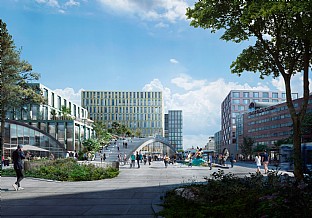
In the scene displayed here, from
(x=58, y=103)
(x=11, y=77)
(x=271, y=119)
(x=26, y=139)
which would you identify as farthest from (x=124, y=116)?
(x=11, y=77)

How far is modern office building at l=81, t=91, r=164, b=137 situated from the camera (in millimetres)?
164250

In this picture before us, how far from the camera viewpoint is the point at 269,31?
14.6 metres

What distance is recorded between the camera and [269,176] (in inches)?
421

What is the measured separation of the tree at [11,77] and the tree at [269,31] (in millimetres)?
30680

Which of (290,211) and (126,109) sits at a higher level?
(126,109)

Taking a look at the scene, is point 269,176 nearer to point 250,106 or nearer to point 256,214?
point 256,214

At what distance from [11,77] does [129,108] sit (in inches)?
4881

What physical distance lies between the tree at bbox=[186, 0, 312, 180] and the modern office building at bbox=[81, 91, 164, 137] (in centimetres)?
15008

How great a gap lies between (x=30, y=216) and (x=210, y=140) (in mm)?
188519

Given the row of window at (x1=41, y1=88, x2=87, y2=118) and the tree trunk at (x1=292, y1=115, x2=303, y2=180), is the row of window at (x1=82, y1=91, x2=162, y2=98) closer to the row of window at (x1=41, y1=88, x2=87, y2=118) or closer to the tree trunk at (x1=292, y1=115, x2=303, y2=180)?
the row of window at (x1=41, y1=88, x2=87, y2=118)

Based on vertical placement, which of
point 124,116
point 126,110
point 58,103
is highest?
point 126,110

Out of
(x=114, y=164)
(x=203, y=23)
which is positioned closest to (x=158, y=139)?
(x=114, y=164)

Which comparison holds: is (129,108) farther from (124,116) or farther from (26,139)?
(26,139)

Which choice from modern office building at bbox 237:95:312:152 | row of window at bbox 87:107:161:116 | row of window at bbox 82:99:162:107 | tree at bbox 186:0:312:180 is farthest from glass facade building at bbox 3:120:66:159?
row of window at bbox 82:99:162:107
